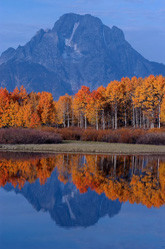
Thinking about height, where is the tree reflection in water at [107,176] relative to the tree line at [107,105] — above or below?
below

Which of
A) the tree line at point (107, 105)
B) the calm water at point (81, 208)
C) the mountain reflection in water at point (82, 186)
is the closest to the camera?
the calm water at point (81, 208)

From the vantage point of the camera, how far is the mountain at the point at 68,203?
13.0 metres

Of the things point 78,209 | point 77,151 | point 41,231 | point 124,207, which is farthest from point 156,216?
point 77,151

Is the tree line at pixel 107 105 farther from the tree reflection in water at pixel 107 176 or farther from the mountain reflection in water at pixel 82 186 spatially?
the mountain reflection in water at pixel 82 186

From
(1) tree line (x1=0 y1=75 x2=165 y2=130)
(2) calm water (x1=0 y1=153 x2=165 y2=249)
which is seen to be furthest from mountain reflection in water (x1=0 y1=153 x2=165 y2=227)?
(1) tree line (x1=0 y1=75 x2=165 y2=130)

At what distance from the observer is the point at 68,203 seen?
14.9 m

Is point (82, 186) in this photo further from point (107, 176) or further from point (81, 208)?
point (81, 208)

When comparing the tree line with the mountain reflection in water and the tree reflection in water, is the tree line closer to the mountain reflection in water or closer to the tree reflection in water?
the tree reflection in water

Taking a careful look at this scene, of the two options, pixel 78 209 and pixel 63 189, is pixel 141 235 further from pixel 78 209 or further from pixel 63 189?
pixel 63 189

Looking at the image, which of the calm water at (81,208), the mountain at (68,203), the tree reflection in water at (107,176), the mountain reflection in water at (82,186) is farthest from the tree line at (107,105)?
the mountain at (68,203)

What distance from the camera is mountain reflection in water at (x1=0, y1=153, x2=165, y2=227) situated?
45.8ft

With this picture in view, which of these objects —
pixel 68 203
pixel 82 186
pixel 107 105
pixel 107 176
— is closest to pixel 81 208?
pixel 68 203

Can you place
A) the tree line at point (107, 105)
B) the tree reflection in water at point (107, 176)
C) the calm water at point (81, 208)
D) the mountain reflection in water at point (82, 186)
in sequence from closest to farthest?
the calm water at point (81, 208) < the mountain reflection in water at point (82, 186) < the tree reflection in water at point (107, 176) < the tree line at point (107, 105)

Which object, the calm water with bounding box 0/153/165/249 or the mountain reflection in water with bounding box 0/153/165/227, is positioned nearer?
the calm water with bounding box 0/153/165/249
